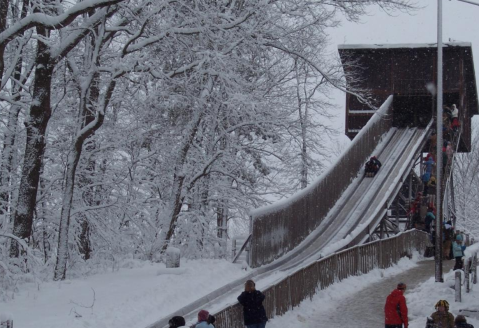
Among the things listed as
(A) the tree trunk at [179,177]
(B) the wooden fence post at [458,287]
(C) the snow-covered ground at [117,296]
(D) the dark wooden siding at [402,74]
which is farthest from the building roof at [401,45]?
(B) the wooden fence post at [458,287]

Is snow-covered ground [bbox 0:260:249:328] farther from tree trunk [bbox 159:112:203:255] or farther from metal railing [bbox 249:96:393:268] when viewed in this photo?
tree trunk [bbox 159:112:203:255]

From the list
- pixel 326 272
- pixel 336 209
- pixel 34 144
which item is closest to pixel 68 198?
pixel 34 144

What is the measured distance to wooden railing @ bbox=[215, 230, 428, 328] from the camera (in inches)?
502

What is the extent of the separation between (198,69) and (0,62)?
739 centimetres

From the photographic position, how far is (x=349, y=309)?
16844 mm

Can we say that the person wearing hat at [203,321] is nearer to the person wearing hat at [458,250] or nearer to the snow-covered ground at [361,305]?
the snow-covered ground at [361,305]

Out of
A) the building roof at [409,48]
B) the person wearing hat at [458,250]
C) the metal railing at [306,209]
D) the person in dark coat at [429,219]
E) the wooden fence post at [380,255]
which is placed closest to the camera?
the metal railing at [306,209]

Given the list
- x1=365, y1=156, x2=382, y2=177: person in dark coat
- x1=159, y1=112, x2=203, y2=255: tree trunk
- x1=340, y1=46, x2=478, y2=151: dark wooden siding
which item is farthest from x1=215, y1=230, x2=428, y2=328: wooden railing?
x1=340, y1=46, x2=478, y2=151: dark wooden siding

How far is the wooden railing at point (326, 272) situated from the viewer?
12.7 m

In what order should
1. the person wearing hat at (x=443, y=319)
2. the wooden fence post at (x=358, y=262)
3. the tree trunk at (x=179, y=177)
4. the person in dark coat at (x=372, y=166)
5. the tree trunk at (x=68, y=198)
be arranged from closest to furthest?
1. the person wearing hat at (x=443, y=319)
2. the tree trunk at (x=68, y=198)
3. the wooden fence post at (x=358, y=262)
4. the tree trunk at (x=179, y=177)
5. the person in dark coat at (x=372, y=166)

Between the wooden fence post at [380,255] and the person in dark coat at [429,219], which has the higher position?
the person in dark coat at [429,219]

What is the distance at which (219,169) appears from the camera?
3056 centimetres

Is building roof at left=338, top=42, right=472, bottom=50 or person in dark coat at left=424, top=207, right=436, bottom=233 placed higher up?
building roof at left=338, top=42, right=472, bottom=50

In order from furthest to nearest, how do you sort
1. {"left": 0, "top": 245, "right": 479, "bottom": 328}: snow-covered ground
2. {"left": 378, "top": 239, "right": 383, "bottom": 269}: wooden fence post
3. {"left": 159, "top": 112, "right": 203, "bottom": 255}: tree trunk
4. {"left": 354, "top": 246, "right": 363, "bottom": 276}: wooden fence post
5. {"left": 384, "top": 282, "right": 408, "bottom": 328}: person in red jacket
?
1. {"left": 159, "top": 112, "right": 203, "bottom": 255}: tree trunk
2. {"left": 378, "top": 239, "right": 383, "bottom": 269}: wooden fence post
3. {"left": 354, "top": 246, "right": 363, "bottom": 276}: wooden fence post
4. {"left": 384, "top": 282, "right": 408, "bottom": 328}: person in red jacket
5. {"left": 0, "top": 245, "right": 479, "bottom": 328}: snow-covered ground
